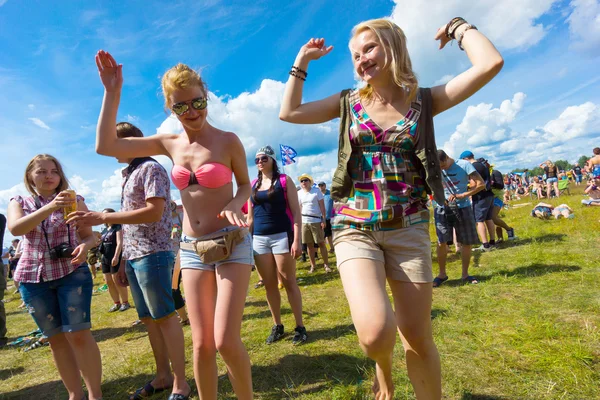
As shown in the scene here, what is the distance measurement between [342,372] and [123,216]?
2362 millimetres

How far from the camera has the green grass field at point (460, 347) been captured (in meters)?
2.69

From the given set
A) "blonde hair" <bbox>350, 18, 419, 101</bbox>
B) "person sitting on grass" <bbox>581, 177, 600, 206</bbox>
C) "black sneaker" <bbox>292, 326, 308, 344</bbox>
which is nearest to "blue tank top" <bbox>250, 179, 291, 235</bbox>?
"black sneaker" <bbox>292, 326, 308, 344</bbox>

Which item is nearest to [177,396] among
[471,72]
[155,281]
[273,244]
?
[155,281]

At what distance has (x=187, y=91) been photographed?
2287 mm

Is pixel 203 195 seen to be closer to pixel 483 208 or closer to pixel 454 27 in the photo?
pixel 454 27

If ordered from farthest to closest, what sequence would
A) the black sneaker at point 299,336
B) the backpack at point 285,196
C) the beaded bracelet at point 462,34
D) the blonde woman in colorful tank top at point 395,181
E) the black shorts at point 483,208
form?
the black shorts at point 483,208 → the backpack at point 285,196 → the black sneaker at point 299,336 → the beaded bracelet at point 462,34 → the blonde woman in colorful tank top at point 395,181

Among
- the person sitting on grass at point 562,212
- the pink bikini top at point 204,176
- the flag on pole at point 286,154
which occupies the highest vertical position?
the flag on pole at point 286,154

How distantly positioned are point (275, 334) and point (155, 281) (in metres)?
1.91

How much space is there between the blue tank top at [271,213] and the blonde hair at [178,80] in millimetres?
2069

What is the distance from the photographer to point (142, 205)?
294 centimetres

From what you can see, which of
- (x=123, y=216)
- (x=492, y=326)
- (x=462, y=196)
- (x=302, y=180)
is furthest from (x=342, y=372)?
(x=302, y=180)

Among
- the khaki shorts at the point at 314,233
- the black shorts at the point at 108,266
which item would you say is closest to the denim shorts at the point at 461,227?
the khaki shorts at the point at 314,233

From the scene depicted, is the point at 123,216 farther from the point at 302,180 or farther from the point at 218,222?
the point at 302,180

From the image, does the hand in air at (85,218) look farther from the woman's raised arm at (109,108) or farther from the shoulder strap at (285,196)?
the shoulder strap at (285,196)
